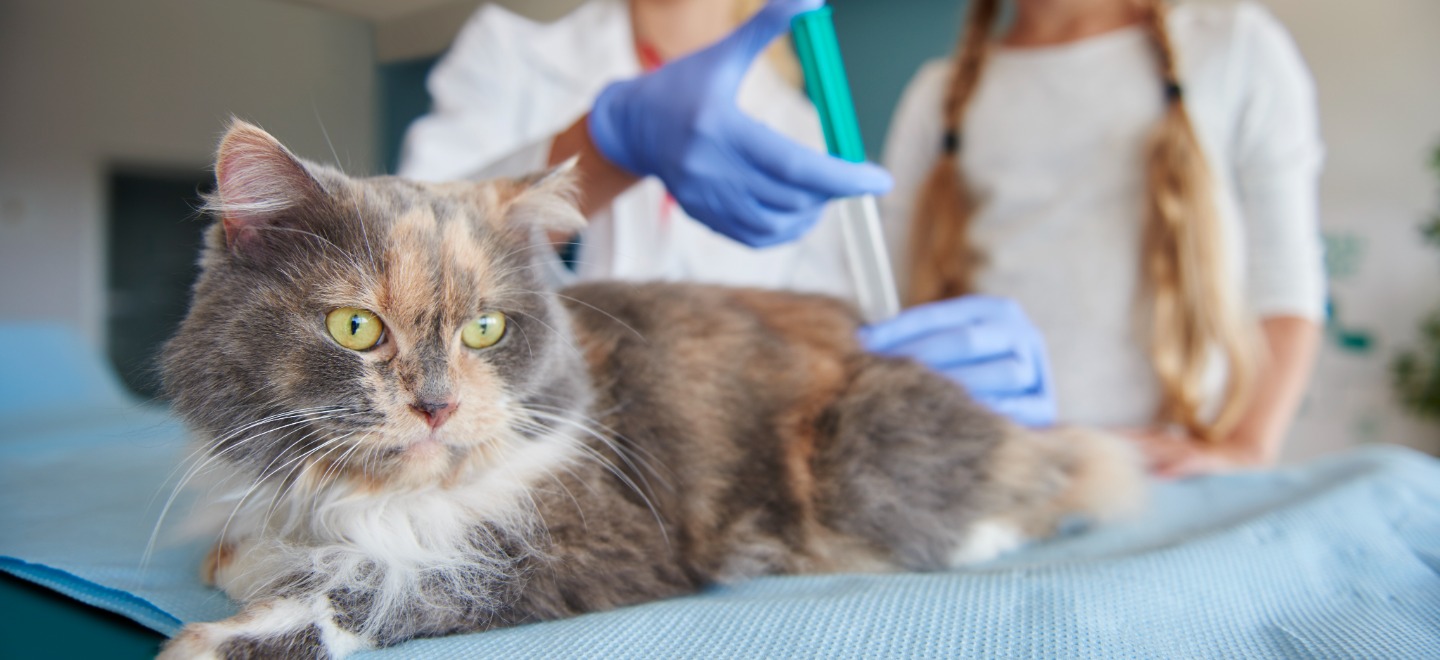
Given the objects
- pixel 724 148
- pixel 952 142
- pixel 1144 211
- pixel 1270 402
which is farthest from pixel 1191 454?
pixel 724 148

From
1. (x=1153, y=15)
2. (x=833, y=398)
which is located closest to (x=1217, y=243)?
(x=1153, y=15)

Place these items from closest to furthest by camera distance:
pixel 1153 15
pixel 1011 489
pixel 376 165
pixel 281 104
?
1. pixel 281 104
2. pixel 376 165
3. pixel 1011 489
4. pixel 1153 15

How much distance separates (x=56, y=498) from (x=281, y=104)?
2.29ft

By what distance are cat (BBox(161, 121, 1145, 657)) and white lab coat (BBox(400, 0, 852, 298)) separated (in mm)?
213

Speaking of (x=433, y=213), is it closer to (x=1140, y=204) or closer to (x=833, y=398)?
(x=833, y=398)

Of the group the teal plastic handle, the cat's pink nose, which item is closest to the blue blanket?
the cat's pink nose

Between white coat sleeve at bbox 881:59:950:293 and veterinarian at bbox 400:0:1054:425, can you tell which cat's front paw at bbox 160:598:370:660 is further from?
white coat sleeve at bbox 881:59:950:293

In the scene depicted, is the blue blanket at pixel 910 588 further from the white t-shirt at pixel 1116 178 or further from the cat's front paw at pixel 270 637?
the white t-shirt at pixel 1116 178

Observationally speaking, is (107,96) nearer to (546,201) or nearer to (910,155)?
(546,201)

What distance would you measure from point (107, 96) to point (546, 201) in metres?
0.40

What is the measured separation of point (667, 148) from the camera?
1.05m

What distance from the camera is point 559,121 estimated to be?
1.59 metres

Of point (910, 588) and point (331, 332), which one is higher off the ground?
point (331, 332)

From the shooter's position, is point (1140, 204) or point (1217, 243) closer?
point (1217, 243)
